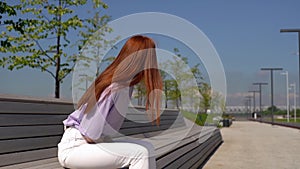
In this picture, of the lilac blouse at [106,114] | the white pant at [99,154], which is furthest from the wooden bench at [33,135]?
the lilac blouse at [106,114]

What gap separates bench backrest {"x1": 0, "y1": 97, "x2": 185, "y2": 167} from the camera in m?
3.99

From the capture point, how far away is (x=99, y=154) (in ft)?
9.34

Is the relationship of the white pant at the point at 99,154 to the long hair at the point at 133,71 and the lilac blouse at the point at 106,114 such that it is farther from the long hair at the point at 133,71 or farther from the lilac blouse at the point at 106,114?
the long hair at the point at 133,71

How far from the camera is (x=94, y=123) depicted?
2812mm

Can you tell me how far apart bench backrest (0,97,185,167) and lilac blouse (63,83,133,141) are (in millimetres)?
1359

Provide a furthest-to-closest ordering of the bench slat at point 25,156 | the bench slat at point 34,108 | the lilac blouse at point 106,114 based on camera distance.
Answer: the bench slat at point 34,108
the bench slat at point 25,156
the lilac blouse at point 106,114

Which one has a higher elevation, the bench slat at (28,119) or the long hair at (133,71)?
the long hair at (133,71)

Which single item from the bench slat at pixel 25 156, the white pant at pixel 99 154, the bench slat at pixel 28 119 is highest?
the bench slat at pixel 28 119

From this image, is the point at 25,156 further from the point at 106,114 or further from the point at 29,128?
the point at 106,114

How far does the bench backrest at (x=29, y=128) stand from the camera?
3986 mm

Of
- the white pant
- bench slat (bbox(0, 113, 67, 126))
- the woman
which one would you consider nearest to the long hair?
the woman

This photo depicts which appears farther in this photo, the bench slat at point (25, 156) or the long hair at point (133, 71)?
the bench slat at point (25, 156)

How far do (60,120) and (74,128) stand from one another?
244 cm

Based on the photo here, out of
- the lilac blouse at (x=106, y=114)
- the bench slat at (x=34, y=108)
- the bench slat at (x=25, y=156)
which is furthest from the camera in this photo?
the bench slat at (x=34, y=108)
